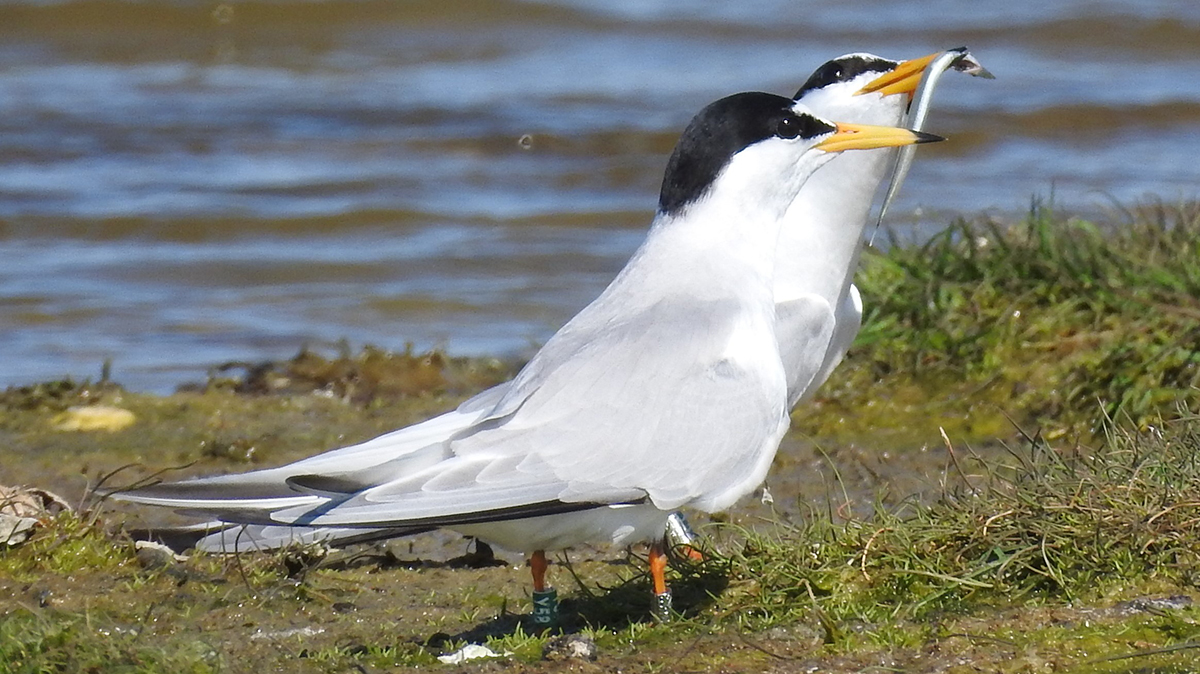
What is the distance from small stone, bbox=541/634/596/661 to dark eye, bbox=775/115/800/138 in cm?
146

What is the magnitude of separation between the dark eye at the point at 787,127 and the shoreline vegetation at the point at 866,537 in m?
0.91

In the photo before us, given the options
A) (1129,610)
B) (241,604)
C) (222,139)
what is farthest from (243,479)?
(222,139)

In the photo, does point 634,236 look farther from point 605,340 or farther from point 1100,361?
point 605,340

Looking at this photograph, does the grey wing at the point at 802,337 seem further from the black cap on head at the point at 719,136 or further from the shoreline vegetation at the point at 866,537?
the black cap on head at the point at 719,136

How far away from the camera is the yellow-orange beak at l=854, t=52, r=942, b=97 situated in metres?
4.70

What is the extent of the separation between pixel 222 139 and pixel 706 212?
829 centimetres

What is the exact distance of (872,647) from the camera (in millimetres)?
2762

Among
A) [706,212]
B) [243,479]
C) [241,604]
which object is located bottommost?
[241,604]

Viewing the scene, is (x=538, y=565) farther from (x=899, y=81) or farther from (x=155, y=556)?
(x=899, y=81)

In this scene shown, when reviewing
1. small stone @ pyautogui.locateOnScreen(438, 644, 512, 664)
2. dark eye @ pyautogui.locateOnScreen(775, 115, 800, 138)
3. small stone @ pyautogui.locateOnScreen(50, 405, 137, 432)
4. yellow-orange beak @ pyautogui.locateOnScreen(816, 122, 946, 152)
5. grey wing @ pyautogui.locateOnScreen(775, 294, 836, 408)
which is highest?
dark eye @ pyautogui.locateOnScreen(775, 115, 800, 138)

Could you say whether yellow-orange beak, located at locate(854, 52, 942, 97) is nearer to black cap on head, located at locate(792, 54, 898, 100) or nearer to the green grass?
black cap on head, located at locate(792, 54, 898, 100)

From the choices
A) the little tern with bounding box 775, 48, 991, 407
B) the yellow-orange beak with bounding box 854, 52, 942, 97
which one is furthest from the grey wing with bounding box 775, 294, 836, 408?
the yellow-orange beak with bounding box 854, 52, 942, 97

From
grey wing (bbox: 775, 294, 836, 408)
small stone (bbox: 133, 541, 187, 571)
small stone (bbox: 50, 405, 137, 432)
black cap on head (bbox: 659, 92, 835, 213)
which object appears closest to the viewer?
small stone (bbox: 133, 541, 187, 571)

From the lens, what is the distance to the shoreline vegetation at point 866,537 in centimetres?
279
